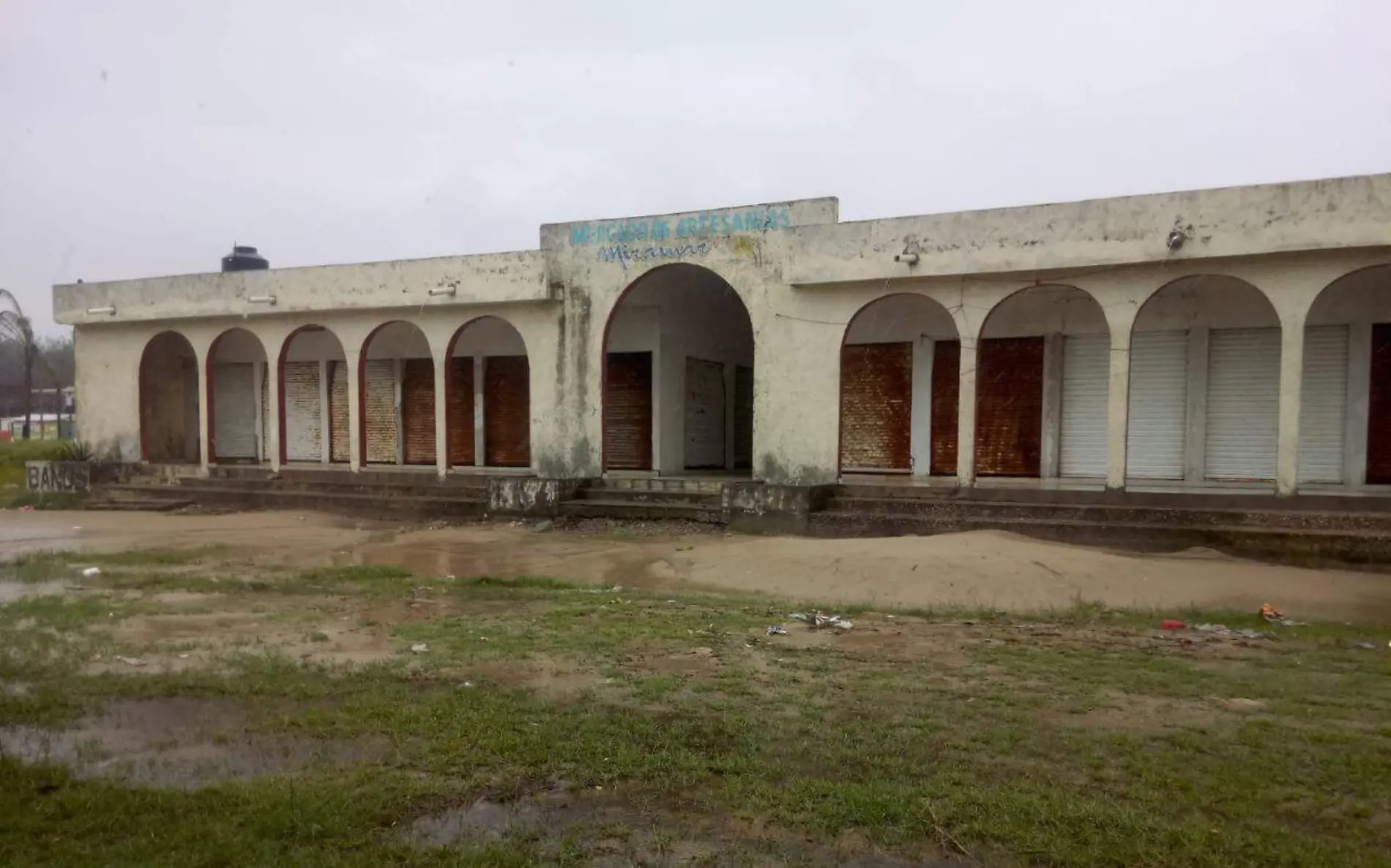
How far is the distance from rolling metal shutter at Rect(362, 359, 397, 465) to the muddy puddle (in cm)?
1553

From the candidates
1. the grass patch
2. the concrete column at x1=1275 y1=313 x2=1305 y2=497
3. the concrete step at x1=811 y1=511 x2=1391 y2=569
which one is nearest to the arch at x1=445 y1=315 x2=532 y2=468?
the concrete step at x1=811 y1=511 x2=1391 y2=569

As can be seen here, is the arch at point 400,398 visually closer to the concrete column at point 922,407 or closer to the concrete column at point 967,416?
the concrete column at point 922,407

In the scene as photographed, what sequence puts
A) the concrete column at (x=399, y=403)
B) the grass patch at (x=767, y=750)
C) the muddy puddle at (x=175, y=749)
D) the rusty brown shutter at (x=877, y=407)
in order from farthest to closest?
1. the concrete column at (x=399, y=403)
2. the rusty brown shutter at (x=877, y=407)
3. the muddy puddle at (x=175, y=749)
4. the grass patch at (x=767, y=750)

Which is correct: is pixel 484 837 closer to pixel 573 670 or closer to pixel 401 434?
pixel 573 670

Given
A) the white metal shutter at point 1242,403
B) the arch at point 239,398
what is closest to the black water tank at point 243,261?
the arch at point 239,398

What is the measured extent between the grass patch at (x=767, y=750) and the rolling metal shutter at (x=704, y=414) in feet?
37.0

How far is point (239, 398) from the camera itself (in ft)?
71.7

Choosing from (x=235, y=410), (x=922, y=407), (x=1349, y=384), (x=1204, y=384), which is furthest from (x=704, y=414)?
(x=235, y=410)

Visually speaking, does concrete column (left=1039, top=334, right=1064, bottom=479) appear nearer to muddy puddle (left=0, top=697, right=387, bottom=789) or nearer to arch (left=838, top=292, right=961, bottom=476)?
arch (left=838, top=292, right=961, bottom=476)

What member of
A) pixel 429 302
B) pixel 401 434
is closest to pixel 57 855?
pixel 429 302

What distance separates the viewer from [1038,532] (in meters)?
12.2

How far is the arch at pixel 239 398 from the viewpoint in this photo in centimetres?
2139

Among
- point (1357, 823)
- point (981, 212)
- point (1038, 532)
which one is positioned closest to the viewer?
point (1357, 823)

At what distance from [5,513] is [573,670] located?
56.6 feet
